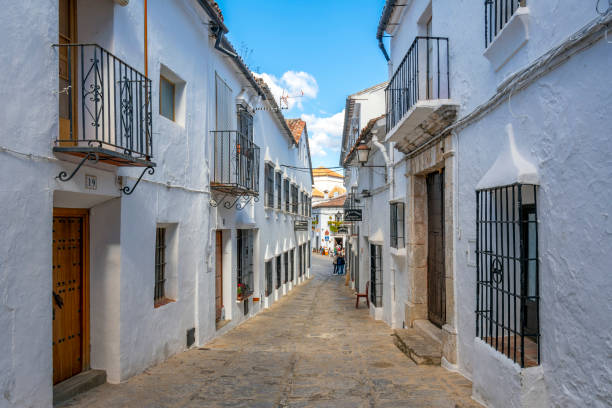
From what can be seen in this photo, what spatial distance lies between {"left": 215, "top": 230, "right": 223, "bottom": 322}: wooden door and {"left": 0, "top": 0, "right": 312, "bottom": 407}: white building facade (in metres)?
0.04

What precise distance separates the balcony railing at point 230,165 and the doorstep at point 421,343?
413 cm

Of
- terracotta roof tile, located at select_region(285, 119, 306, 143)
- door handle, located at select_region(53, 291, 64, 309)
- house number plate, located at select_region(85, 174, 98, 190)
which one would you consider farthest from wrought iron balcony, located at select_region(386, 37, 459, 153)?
terracotta roof tile, located at select_region(285, 119, 306, 143)

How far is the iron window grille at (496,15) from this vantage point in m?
4.16

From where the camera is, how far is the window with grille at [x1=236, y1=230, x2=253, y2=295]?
11.5 m

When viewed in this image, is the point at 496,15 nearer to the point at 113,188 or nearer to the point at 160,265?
the point at 113,188

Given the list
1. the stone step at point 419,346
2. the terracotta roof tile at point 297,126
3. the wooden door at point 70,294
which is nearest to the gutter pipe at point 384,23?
the stone step at point 419,346

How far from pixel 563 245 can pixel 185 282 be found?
5796 mm

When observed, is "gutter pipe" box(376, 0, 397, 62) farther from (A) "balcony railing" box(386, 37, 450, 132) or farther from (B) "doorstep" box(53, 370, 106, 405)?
(B) "doorstep" box(53, 370, 106, 405)

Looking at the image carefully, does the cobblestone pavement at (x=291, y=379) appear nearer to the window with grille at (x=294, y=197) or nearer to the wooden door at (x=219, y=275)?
the wooden door at (x=219, y=275)

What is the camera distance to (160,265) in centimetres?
702

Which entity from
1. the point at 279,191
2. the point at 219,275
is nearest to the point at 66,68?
the point at 219,275

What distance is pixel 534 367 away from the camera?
362 cm

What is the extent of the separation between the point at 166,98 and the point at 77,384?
14.2 ft

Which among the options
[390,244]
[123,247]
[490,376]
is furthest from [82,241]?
[390,244]
